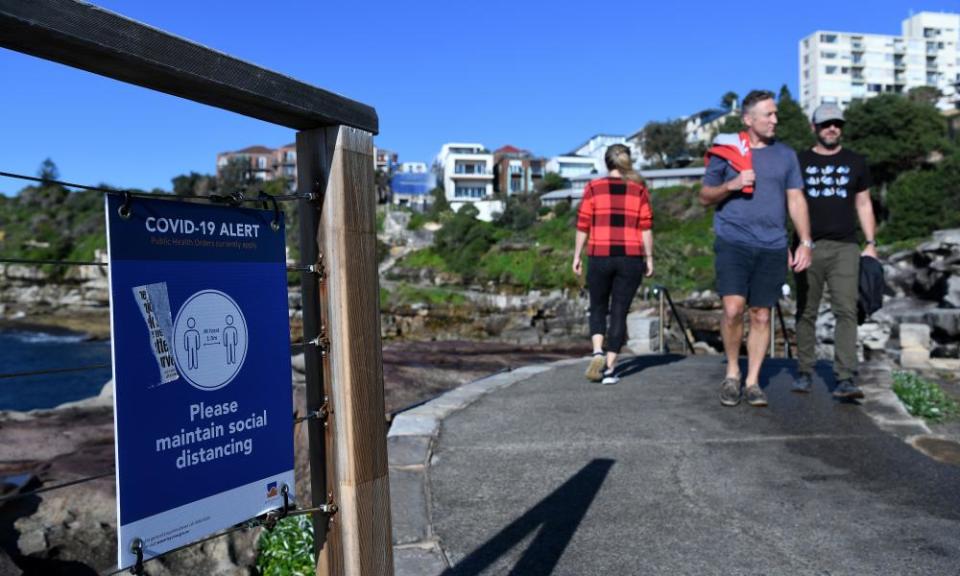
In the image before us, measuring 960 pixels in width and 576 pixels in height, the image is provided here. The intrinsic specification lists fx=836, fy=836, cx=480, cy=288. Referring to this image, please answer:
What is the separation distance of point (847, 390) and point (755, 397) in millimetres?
625

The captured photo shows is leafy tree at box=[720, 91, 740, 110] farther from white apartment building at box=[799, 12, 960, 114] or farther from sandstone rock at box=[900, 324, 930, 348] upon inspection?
sandstone rock at box=[900, 324, 930, 348]

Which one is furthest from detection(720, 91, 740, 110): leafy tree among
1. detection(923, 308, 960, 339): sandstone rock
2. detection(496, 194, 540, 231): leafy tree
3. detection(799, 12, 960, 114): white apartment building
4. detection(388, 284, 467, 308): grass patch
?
detection(923, 308, 960, 339): sandstone rock

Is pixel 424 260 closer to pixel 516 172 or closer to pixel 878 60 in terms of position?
pixel 516 172

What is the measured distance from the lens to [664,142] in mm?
80812

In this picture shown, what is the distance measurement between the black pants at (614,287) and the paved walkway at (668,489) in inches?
37.0

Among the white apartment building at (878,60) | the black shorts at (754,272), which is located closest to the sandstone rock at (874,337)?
the black shorts at (754,272)

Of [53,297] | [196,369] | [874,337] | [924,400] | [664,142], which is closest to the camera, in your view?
[196,369]

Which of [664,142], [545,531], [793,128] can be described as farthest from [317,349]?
[664,142]

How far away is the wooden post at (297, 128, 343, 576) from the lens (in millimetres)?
1935

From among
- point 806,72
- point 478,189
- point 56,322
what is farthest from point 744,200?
point 806,72

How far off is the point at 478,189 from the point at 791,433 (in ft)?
329

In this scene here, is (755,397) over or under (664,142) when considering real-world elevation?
under

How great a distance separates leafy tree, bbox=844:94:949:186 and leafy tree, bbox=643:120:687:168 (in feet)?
92.5

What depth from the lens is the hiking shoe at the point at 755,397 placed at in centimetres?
568
